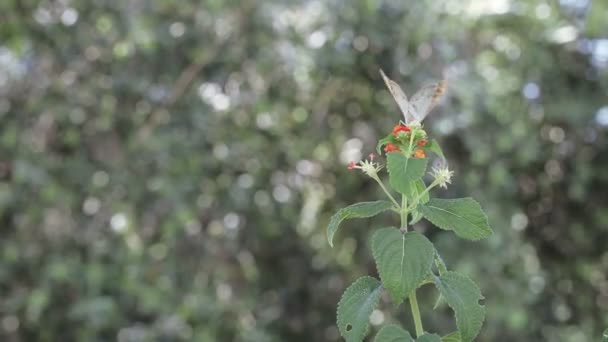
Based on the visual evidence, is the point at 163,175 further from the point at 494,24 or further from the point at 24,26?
the point at 494,24

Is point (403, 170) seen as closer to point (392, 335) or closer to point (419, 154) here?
point (419, 154)

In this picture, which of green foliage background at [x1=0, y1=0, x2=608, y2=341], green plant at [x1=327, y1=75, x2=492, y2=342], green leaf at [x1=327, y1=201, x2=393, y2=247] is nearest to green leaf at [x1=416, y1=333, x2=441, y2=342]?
green plant at [x1=327, y1=75, x2=492, y2=342]

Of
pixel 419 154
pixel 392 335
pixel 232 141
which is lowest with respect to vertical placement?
pixel 232 141

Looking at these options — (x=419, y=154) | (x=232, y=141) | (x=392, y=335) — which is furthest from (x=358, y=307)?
(x=232, y=141)

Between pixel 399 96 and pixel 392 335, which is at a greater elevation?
pixel 399 96

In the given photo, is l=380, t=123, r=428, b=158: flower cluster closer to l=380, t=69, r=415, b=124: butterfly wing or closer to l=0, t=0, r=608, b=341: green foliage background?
l=380, t=69, r=415, b=124: butterfly wing

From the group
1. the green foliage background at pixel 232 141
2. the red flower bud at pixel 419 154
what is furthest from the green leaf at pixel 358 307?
the green foliage background at pixel 232 141
